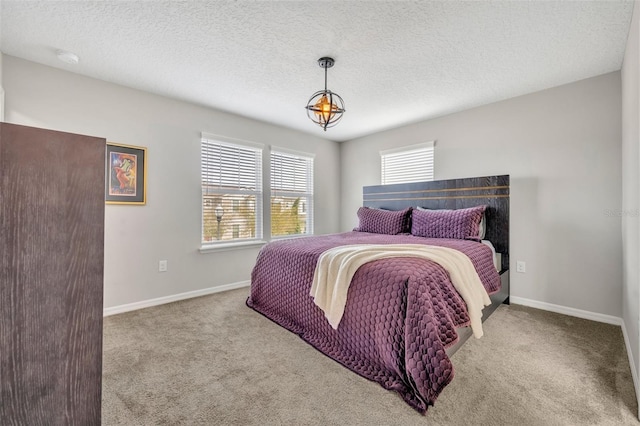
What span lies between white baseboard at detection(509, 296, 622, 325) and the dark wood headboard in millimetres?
385

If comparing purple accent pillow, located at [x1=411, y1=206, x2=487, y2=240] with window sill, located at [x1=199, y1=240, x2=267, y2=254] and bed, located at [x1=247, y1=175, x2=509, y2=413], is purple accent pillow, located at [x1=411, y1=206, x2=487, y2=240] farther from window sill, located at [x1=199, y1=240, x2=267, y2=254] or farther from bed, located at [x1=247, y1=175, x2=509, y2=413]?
window sill, located at [x1=199, y1=240, x2=267, y2=254]

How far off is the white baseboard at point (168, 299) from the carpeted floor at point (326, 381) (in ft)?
0.95

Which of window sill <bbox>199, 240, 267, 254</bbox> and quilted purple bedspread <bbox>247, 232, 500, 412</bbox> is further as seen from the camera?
window sill <bbox>199, 240, 267, 254</bbox>

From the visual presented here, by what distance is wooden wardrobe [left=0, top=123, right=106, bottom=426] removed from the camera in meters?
0.62

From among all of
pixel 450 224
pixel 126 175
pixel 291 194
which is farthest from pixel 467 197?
pixel 126 175

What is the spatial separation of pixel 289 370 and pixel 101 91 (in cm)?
303

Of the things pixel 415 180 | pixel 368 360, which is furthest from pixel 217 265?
pixel 415 180

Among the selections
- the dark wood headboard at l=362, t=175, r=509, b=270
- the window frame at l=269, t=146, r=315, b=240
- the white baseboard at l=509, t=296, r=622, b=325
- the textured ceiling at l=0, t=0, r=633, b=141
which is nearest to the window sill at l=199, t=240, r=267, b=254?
the window frame at l=269, t=146, r=315, b=240

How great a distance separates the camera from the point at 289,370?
182cm

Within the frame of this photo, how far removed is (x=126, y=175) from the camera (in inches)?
113

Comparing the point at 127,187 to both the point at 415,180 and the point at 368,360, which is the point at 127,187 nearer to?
the point at 368,360

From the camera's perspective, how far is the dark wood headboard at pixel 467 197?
3115 mm

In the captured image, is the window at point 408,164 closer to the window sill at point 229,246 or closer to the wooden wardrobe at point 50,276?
the window sill at point 229,246

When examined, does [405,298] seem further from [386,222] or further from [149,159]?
[149,159]
